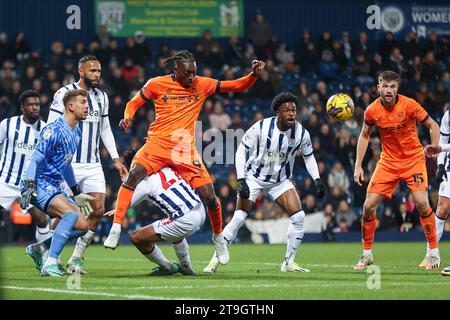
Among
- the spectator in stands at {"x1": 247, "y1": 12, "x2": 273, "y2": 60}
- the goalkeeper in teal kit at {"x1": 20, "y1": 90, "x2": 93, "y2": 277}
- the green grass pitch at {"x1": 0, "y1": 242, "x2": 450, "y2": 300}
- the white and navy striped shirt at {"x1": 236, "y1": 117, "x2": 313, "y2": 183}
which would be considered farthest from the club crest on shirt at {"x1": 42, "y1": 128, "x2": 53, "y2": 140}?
the spectator in stands at {"x1": 247, "y1": 12, "x2": 273, "y2": 60}

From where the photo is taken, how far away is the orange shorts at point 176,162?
1135cm

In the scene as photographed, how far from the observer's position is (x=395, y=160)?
12.3 m

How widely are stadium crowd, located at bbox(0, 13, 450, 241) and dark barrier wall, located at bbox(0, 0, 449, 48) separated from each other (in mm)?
419

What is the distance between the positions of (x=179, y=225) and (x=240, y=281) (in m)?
0.97

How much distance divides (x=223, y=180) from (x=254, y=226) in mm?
1721

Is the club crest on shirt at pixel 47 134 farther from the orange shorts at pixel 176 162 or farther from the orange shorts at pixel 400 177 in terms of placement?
the orange shorts at pixel 400 177

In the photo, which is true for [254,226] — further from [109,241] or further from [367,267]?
[109,241]

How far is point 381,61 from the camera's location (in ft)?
80.7

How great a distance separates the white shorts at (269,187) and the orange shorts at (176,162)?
1.20 metres

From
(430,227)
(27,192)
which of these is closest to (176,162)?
(27,192)

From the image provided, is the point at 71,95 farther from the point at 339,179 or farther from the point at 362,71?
the point at 362,71

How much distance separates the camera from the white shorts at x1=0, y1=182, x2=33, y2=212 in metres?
13.2
